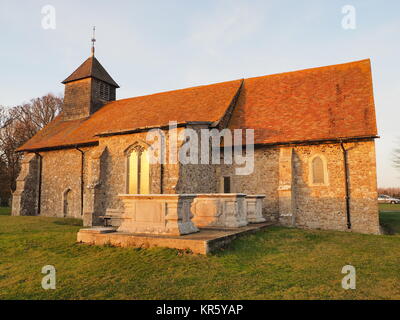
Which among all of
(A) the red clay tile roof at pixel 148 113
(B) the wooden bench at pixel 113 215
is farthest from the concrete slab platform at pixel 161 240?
(A) the red clay tile roof at pixel 148 113

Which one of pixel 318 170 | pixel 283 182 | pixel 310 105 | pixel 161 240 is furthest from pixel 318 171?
pixel 161 240

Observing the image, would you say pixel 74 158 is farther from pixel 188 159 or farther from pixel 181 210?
pixel 181 210

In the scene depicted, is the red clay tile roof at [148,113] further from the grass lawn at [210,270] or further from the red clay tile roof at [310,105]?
the grass lawn at [210,270]

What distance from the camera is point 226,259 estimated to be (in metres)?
7.50

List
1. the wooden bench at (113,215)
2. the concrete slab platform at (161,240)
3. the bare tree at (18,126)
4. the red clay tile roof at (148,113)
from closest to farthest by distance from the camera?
the concrete slab platform at (161,240) < the wooden bench at (113,215) < the red clay tile roof at (148,113) < the bare tree at (18,126)

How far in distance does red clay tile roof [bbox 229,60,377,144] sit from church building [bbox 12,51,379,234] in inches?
2.0

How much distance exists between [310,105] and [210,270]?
12349 millimetres

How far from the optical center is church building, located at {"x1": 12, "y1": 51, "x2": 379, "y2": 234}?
44.1 ft

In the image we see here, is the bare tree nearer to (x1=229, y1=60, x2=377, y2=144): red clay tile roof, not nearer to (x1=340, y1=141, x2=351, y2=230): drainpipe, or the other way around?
(x1=229, y1=60, x2=377, y2=144): red clay tile roof

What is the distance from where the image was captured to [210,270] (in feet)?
Answer: 22.0

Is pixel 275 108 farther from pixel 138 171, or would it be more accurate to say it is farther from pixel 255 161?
pixel 138 171

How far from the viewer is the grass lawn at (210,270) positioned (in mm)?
5531

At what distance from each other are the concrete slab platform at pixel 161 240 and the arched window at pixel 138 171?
5147 millimetres

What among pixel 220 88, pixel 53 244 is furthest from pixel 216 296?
pixel 220 88
